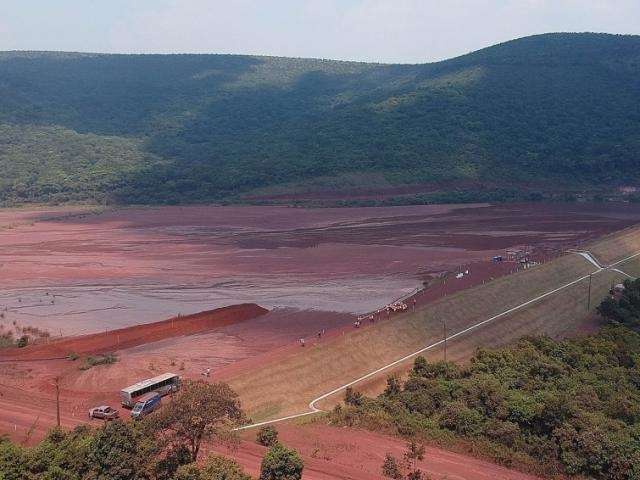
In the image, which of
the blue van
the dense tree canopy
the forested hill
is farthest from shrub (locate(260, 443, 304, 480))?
the forested hill

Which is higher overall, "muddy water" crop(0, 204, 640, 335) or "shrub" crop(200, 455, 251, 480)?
"shrub" crop(200, 455, 251, 480)

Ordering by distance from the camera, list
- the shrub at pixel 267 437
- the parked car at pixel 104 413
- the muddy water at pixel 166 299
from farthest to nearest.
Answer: the muddy water at pixel 166 299
the parked car at pixel 104 413
the shrub at pixel 267 437

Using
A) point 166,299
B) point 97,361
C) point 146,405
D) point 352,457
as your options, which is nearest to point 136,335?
point 97,361

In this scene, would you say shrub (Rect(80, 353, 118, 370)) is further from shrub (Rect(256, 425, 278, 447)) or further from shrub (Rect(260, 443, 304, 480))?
shrub (Rect(260, 443, 304, 480))

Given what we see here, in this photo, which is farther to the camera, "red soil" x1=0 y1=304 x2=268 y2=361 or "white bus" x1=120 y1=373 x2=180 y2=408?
"red soil" x1=0 y1=304 x2=268 y2=361

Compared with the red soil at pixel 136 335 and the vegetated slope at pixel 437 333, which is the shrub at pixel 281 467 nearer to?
the vegetated slope at pixel 437 333

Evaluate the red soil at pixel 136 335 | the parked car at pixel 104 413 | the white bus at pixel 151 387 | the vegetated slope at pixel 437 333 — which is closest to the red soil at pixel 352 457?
the vegetated slope at pixel 437 333
